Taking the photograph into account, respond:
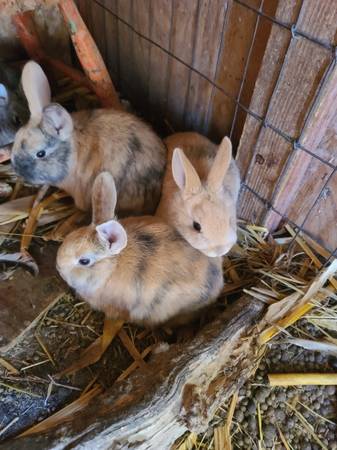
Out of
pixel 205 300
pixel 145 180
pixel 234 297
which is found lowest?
pixel 234 297

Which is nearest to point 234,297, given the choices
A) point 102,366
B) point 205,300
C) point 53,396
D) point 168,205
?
point 205,300

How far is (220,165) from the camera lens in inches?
86.7

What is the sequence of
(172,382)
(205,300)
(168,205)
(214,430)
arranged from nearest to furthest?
(172,382) < (214,430) < (205,300) < (168,205)

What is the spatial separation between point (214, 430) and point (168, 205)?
47.2 inches

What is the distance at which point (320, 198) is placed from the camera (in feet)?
8.10

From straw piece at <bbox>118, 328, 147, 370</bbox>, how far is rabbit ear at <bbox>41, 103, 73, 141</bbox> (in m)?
1.18

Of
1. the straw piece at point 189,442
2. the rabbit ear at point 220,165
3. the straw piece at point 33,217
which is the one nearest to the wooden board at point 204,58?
the rabbit ear at point 220,165

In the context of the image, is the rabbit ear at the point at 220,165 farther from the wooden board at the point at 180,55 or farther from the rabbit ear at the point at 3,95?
the rabbit ear at the point at 3,95

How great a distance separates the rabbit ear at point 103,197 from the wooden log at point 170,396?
751 mm

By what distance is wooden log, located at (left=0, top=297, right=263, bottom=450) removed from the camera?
Result: 1.80 metres

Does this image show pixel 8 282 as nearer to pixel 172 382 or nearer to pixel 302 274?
pixel 172 382

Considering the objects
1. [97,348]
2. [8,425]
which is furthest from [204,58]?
[8,425]

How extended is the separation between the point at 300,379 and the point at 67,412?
119cm

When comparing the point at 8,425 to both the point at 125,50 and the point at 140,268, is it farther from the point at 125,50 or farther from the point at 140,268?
the point at 125,50
